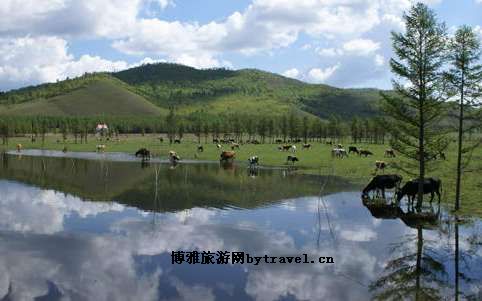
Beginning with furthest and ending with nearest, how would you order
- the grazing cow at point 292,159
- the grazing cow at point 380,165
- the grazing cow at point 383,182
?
the grazing cow at point 292,159
the grazing cow at point 380,165
the grazing cow at point 383,182

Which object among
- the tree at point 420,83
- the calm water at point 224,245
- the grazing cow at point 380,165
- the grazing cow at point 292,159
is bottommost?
the calm water at point 224,245

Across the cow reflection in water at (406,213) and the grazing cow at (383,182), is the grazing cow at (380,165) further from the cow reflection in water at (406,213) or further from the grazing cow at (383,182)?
the cow reflection in water at (406,213)

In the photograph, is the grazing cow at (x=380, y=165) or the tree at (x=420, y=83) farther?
the grazing cow at (x=380, y=165)

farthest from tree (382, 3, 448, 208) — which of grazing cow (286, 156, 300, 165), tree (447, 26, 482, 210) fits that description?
grazing cow (286, 156, 300, 165)

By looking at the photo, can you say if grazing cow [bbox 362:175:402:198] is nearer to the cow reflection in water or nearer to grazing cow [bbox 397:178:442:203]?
the cow reflection in water

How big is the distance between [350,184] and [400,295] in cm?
2892

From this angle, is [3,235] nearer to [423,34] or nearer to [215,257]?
[215,257]

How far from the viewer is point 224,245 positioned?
2084cm

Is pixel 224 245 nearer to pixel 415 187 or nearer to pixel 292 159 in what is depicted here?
pixel 415 187

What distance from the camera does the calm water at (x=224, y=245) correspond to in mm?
15305

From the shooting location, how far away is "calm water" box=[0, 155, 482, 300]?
50.2 feet

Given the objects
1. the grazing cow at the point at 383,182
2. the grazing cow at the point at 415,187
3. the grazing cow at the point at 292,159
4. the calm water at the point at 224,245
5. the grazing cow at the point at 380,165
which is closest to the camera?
the calm water at the point at 224,245

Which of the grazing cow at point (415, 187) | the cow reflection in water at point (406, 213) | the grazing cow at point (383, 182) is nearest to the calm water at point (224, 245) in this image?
the cow reflection in water at point (406, 213)

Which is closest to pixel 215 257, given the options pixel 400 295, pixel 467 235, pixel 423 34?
pixel 400 295
